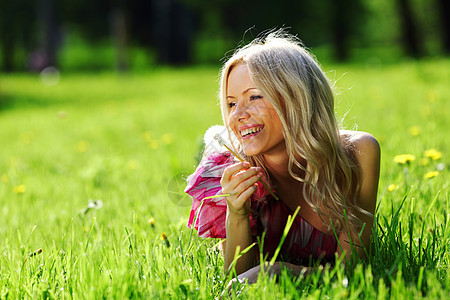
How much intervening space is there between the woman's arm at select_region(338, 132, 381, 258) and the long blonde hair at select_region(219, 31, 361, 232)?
0.03m

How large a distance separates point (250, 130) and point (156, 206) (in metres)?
1.32

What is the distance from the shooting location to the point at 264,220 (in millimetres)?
2205

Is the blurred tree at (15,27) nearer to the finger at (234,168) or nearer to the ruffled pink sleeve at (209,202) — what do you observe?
the ruffled pink sleeve at (209,202)

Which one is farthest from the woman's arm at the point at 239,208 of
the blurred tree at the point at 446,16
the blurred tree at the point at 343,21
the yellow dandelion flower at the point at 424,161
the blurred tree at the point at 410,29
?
the blurred tree at the point at 343,21

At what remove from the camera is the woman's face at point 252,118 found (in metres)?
2.00

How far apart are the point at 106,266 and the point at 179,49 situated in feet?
87.0

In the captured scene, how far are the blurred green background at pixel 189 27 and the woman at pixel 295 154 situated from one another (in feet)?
62.2

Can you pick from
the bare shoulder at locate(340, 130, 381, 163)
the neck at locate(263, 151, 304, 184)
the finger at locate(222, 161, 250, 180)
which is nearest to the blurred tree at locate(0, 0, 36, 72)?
the neck at locate(263, 151, 304, 184)

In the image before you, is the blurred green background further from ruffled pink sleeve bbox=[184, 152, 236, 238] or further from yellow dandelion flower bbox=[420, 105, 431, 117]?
ruffled pink sleeve bbox=[184, 152, 236, 238]

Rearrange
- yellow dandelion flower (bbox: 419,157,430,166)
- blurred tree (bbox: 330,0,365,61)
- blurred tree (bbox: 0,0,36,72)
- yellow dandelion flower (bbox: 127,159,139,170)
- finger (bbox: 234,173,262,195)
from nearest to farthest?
finger (bbox: 234,173,262,195), yellow dandelion flower (bbox: 419,157,430,166), yellow dandelion flower (bbox: 127,159,139,170), blurred tree (bbox: 330,0,365,61), blurred tree (bbox: 0,0,36,72)

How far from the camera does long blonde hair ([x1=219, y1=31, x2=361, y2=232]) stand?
197 cm

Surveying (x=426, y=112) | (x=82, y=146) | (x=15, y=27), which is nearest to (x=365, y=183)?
(x=426, y=112)

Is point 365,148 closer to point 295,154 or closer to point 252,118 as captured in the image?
point 295,154

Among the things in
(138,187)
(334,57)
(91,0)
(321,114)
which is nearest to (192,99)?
(138,187)
